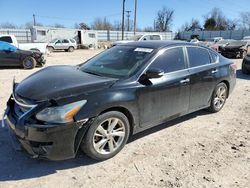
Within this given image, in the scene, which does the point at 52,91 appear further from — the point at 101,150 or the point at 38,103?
the point at 101,150

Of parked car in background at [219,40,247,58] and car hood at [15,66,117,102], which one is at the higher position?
car hood at [15,66,117,102]

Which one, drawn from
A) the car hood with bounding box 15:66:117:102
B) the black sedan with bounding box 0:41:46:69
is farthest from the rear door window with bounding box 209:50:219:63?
the black sedan with bounding box 0:41:46:69

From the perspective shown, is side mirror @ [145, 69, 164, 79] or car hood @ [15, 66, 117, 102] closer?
car hood @ [15, 66, 117, 102]

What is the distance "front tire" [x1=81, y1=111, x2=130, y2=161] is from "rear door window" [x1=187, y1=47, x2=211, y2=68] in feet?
6.24

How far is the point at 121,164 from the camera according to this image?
342 centimetres

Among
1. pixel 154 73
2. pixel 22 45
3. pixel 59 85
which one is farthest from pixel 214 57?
Answer: pixel 22 45

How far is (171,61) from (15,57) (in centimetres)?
980

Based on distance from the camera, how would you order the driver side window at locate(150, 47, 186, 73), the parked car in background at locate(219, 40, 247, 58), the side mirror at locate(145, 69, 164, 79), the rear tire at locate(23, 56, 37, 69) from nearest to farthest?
the side mirror at locate(145, 69, 164, 79) < the driver side window at locate(150, 47, 186, 73) < the rear tire at locate(23, 56, 37, 69) < the parked car in background at locate(219, 40, 247, 58)

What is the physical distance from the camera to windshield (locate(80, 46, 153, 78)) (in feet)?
12.9

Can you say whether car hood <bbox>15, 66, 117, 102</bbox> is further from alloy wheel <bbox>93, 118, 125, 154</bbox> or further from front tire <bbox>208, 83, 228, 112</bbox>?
front tire <bbox>208, 83, 228, 112</bbox>

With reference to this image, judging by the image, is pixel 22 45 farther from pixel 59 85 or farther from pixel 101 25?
pixel 101 25

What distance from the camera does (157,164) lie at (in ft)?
11.3

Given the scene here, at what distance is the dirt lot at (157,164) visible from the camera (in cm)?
305

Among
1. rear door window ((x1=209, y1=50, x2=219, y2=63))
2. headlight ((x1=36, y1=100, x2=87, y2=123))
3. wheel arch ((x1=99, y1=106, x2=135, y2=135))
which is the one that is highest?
rear door window ((x1=209, y1=50, x2=219, y2=63))
